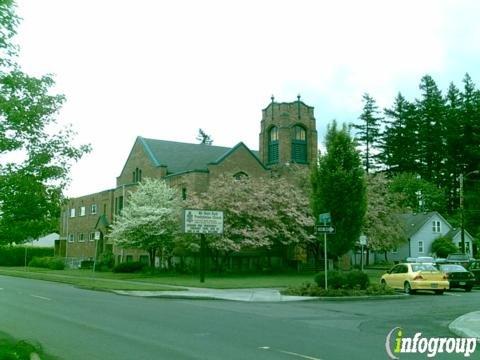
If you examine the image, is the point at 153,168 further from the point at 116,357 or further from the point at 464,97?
the point at 464,97

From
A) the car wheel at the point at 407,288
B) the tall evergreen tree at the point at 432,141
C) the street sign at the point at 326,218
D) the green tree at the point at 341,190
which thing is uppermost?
the tall evergreen tree at the point at 432,141

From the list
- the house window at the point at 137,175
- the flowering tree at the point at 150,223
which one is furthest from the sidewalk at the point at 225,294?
the house window at the point at 137,175

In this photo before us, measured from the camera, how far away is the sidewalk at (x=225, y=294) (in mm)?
22844

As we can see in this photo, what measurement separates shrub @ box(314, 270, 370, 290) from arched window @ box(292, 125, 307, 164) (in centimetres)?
3014

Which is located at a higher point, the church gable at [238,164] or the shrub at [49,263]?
the church gable at [238,164]

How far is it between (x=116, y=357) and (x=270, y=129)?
47.2m

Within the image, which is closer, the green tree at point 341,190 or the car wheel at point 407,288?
the green tree at point 341,190

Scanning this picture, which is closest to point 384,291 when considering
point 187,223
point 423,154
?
point 187,223

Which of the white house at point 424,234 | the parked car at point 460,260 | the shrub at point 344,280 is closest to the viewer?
the shrub at point 344,280

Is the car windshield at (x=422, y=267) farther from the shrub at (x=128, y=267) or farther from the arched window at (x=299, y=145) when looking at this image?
the arched window at (x=299, y=145)

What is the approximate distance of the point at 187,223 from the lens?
1277 inches

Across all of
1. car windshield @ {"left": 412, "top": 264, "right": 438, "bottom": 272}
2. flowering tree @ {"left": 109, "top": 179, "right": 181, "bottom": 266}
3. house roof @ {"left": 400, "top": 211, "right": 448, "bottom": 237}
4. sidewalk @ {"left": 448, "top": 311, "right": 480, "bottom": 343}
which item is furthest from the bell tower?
sidewalk @ {"left": 448, "top": 311, "right": 480, "bottom": 343}

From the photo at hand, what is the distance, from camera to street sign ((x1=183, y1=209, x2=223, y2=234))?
3247 cm

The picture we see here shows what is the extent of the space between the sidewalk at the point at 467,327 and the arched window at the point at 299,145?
129ft
